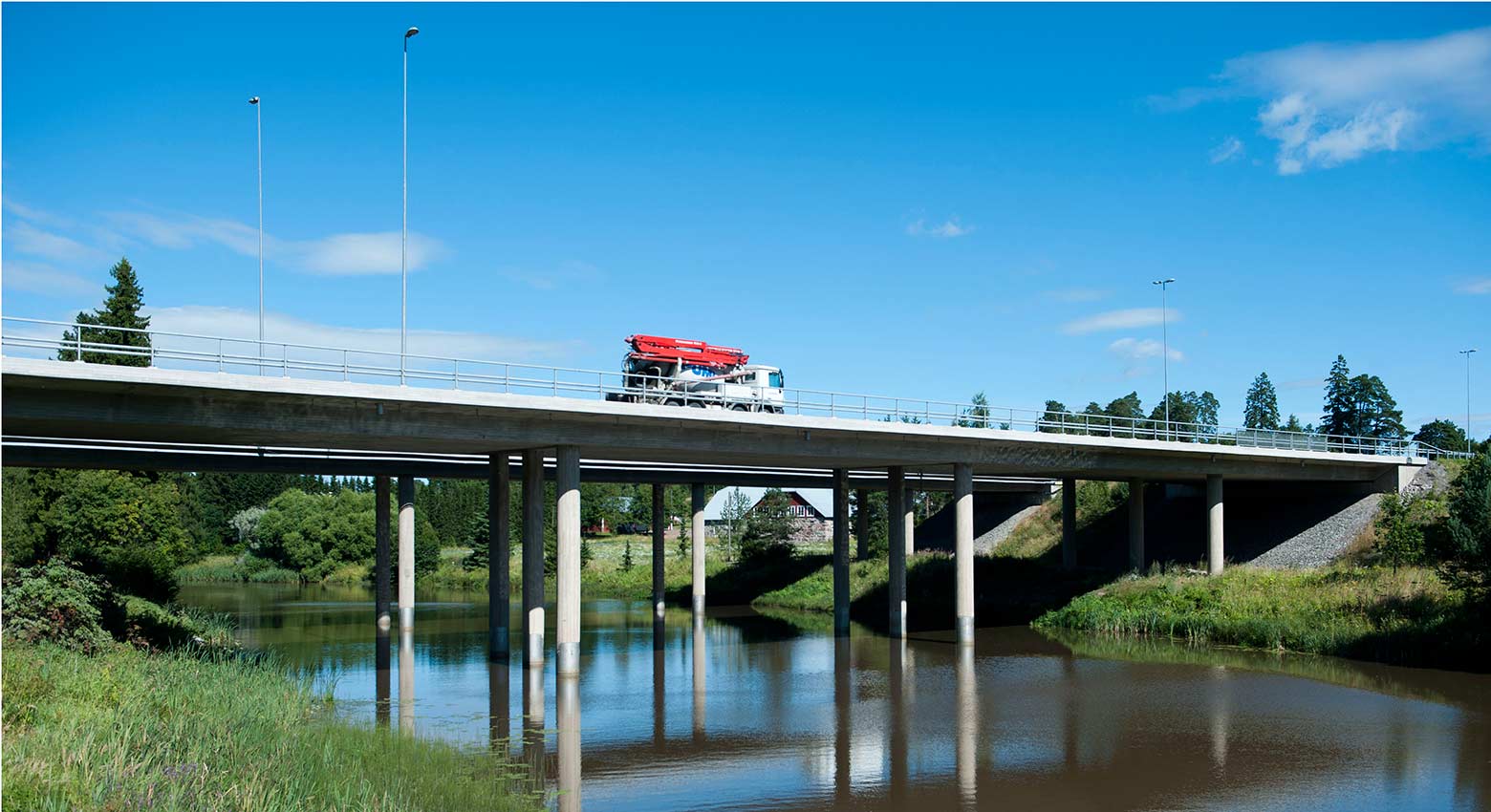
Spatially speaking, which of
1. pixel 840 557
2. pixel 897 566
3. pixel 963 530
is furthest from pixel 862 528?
pixel 963 530

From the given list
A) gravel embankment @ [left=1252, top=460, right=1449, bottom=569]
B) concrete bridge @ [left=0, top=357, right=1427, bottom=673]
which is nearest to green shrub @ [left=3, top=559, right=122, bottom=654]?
concrete bridge @ [left=0, top=357, right=1427, bottom=673]

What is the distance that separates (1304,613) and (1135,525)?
1777cm

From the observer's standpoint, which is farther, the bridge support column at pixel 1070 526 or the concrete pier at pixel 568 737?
the bridge support column at pixel 1070 526

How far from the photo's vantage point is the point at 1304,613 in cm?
4172

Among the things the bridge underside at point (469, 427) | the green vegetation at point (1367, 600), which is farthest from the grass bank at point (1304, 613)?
the bridge underside at point (469, 427)

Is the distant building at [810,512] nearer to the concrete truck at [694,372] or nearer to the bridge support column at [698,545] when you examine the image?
the bridge support column at [698,545]

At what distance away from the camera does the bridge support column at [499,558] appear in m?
38.5

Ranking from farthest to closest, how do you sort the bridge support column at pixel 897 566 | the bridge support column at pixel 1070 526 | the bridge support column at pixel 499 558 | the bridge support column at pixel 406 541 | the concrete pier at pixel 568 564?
the bridge support column at pixel 1070 526
the bridge support column at pixel 406 541
the bridge support column at pixel 897 566
the bridge support column at pixel 499 558
the concrete pier at pixel 568 564

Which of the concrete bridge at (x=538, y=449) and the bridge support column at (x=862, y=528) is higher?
the concrete bridge at (x=538, y=449)

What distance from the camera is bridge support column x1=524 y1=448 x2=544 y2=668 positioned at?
3659 cm

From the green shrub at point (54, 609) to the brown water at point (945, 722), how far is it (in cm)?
577

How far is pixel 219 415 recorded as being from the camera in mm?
30422

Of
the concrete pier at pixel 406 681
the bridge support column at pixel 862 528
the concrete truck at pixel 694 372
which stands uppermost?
the concrete truck at pixel 694 372

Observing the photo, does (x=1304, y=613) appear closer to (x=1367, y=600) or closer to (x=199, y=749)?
(x=1367, y=600)
